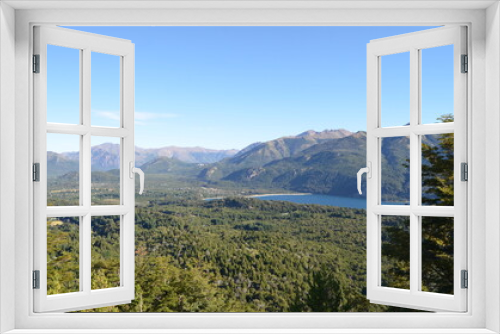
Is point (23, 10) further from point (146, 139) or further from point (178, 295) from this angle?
point (146, 139)

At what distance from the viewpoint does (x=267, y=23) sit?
205 centimetres

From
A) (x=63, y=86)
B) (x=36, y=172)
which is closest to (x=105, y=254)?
(x=63, y=86)

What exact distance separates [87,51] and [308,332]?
75.6 inches

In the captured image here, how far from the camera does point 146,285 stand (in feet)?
20.3

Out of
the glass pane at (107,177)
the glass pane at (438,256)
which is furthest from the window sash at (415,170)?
the glass pane at (107,177)

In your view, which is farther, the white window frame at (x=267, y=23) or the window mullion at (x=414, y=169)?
the window mullion at (x=414, y=169)

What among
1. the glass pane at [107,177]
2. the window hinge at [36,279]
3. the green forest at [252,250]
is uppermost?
the glass pane at [107,177]

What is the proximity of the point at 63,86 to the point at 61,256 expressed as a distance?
1.84 m

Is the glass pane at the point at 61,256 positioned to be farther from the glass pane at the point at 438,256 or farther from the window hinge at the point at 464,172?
the glass pane at the point at 438,256

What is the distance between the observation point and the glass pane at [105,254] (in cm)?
581

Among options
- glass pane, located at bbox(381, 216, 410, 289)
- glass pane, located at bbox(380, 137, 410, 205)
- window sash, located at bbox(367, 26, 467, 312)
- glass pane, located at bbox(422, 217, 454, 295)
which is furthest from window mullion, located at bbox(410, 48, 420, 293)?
glass pane, located at bbox(380, 137, 410, 205)

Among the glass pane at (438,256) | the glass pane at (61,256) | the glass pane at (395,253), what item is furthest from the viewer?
the glass pane at (395,253)

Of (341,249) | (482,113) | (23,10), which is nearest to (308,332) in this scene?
(482,113)

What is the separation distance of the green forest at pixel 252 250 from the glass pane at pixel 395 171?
727 mm
